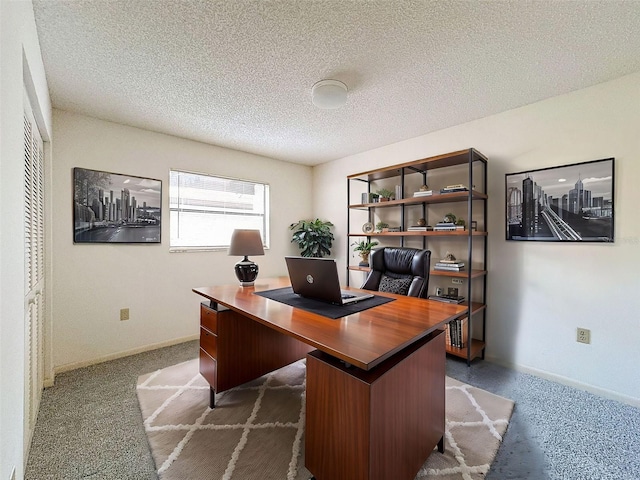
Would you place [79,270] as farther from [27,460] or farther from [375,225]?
[375,225]

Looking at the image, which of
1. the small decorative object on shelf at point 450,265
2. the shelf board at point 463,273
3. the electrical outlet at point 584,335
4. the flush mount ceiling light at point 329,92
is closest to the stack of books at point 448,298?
the small decorative object on shelf at point 450,265

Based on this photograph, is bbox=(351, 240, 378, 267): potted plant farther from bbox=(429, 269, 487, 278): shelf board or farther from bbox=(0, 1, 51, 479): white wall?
bbox=(0, 1, 51, 479): white wall

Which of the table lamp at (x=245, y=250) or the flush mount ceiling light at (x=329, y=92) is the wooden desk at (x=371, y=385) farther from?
the flush mount ceiling light at (x=329, y=92)

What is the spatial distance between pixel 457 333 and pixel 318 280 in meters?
1.72

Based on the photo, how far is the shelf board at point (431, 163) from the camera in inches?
99.0

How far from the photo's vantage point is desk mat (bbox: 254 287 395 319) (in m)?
1.50

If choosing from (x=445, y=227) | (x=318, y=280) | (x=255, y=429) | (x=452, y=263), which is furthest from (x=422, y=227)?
(x=255, y=429)

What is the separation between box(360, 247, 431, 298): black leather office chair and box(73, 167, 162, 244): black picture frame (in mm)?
2356

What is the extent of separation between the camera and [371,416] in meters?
1.03

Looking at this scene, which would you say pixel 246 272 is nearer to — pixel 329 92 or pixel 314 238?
pixel 329 92

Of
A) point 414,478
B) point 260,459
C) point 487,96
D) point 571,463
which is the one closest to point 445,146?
point 487,96

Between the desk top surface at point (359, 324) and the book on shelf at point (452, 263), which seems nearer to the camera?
the desk top surface at point (359, 324)

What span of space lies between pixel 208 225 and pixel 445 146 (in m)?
2.90

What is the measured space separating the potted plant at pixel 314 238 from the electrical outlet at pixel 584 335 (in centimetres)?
276
